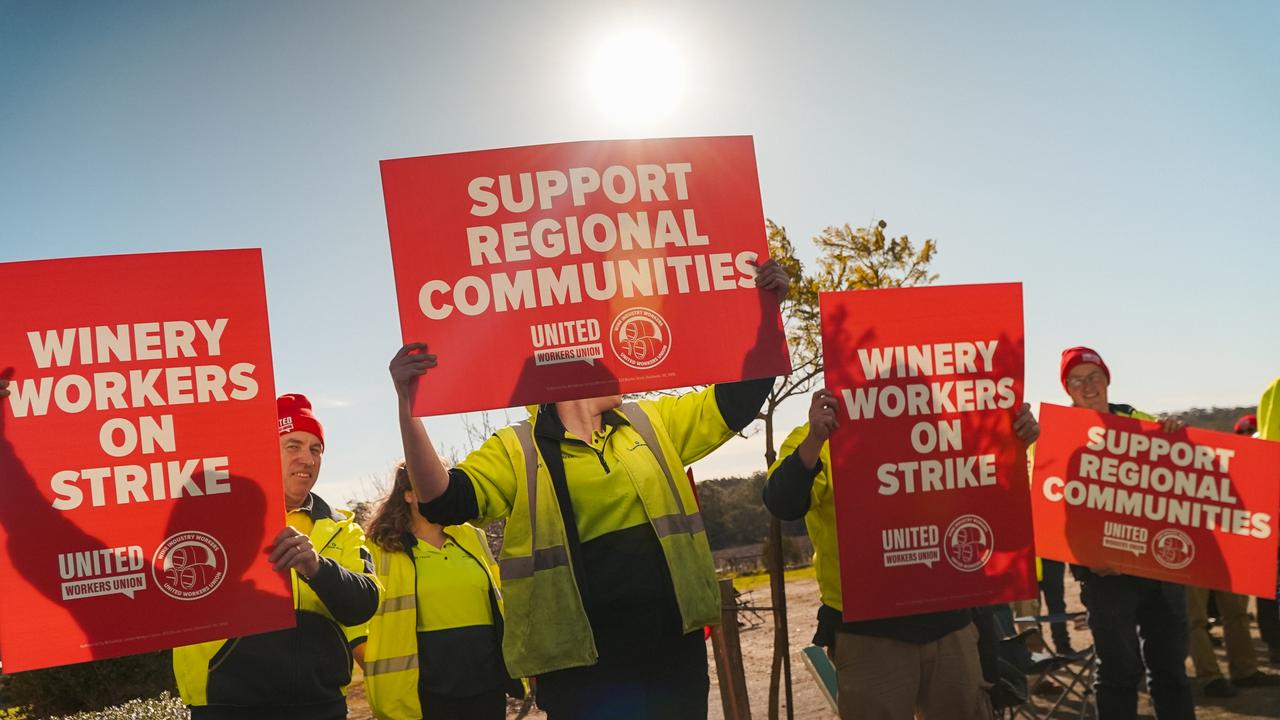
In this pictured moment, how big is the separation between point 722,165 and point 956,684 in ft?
7.19

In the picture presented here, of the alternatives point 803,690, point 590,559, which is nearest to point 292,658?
point 590,559

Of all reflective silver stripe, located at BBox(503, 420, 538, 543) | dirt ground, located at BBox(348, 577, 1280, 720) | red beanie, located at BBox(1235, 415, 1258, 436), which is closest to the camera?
reflective silver stripe, located at BBox(503, 420, 538, 543)

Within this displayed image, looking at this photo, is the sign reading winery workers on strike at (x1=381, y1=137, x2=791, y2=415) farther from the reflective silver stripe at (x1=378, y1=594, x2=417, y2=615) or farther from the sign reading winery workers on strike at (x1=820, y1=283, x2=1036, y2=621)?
the reflective silver stripe at (x1=378, y1=594, x2=417, y2=615)

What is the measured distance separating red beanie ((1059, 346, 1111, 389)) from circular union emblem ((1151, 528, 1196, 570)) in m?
0.92

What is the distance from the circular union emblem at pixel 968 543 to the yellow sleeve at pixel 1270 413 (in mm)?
3681

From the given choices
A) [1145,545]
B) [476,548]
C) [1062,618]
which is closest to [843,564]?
[1145,545]

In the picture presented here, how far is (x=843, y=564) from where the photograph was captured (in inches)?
141

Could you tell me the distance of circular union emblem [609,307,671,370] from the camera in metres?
3.29

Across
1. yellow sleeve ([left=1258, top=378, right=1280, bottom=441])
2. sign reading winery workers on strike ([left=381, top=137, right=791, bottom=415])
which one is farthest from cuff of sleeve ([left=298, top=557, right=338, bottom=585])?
yellow sleeve ([left=1258, top=378, right=1280, bottom=441])

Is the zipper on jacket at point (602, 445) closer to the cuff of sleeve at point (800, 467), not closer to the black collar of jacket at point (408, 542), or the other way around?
the cuff of sleeve at point (800, 467)

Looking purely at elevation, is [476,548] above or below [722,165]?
below

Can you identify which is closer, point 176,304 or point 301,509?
point 176,304

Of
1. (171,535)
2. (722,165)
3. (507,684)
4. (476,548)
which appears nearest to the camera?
(171,535)

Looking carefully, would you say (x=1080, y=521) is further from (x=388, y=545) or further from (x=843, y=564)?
(x=388, y=545)
